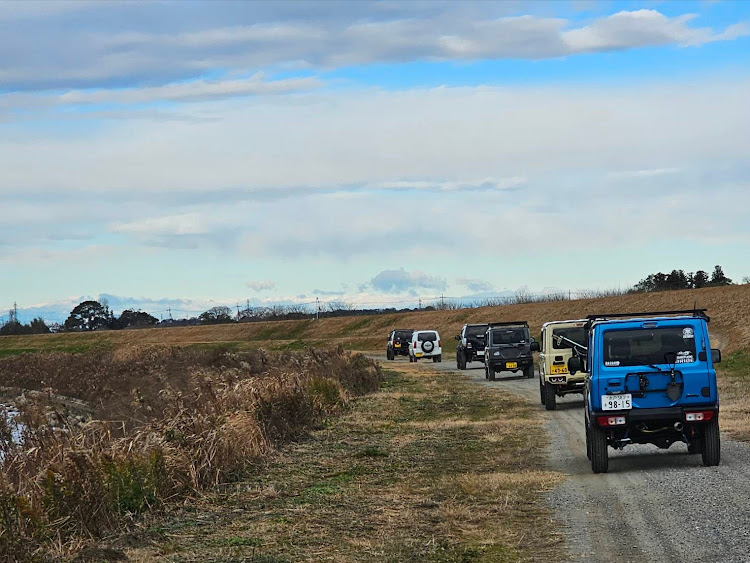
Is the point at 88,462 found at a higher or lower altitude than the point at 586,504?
higher

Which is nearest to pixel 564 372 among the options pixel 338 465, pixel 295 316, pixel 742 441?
pixel 742 441

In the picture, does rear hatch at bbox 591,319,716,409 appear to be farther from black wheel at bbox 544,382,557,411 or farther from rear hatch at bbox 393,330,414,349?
rear hatch at bbox 393,330,414,349

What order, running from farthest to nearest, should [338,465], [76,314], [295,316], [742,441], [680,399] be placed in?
[76,314] → [295,316] → [742,441] → [338,465] → [680,399]

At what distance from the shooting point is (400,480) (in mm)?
14266

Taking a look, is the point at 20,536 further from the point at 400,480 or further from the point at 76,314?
the point at 76,314

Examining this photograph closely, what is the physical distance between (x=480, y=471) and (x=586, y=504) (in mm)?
3140

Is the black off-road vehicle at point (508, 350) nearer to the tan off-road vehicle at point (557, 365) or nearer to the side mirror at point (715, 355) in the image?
the tan off-road vehicle at point (557, 365)

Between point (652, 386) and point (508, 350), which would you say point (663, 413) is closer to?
point (652, 386)

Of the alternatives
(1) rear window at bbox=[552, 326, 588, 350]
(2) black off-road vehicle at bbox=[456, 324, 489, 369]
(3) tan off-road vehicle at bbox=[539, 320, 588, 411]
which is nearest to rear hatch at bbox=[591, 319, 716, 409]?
(3) tan off-road vehicle at bbox=[539, 320, 588, 411]

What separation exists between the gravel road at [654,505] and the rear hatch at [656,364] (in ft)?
3.27

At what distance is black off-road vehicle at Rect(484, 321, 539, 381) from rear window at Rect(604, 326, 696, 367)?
23.4 metres

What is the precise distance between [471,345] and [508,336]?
974 centimetres

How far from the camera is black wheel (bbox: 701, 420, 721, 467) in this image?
46.6 ft

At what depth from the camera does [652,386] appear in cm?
1422
